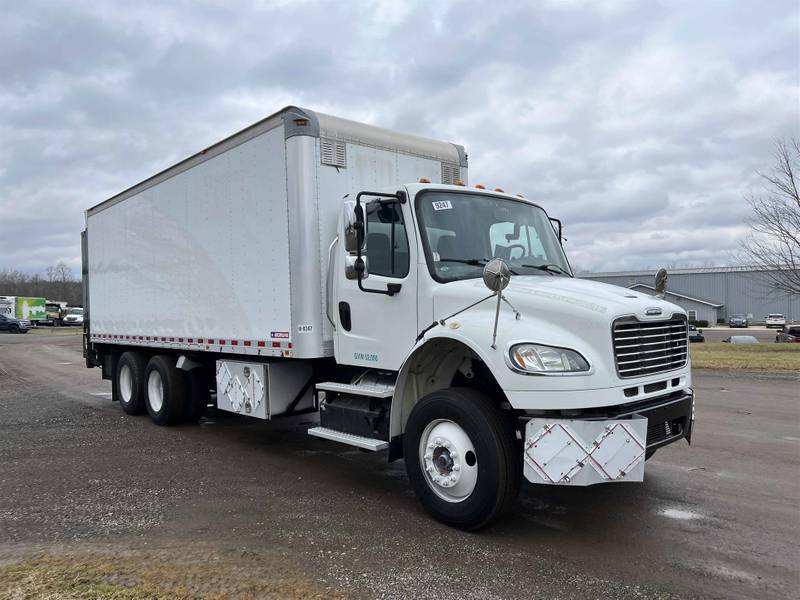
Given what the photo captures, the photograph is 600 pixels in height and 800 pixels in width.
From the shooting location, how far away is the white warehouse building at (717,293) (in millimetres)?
78000

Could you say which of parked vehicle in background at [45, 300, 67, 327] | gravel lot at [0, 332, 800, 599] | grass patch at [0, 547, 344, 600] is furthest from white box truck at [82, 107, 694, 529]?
parked vehicle in background at [45, 300, 67, 327]

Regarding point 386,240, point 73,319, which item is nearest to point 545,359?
point 386,240

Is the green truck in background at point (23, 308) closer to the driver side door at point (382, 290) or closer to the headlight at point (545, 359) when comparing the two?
the driver side door at point (382, 290)

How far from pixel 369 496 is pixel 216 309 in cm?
328

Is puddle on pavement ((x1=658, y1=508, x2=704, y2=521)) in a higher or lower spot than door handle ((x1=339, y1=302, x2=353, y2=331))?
lower

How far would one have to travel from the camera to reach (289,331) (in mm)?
6316

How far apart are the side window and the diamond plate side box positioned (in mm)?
1935

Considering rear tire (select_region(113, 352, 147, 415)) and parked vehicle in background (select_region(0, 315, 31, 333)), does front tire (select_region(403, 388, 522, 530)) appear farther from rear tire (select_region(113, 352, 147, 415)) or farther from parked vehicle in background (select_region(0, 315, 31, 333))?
parked vehicle in background (select_region(0, 315, 31, 333))

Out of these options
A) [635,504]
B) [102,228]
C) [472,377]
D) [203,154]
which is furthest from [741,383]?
[102,228]

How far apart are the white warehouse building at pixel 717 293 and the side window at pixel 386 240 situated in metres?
75.1

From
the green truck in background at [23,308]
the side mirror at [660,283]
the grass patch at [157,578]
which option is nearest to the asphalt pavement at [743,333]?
the side mirror at [660,283]

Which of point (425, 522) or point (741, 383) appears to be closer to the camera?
point (425, 522)

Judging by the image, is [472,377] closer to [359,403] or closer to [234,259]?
[359,403]

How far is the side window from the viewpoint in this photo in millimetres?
5414
